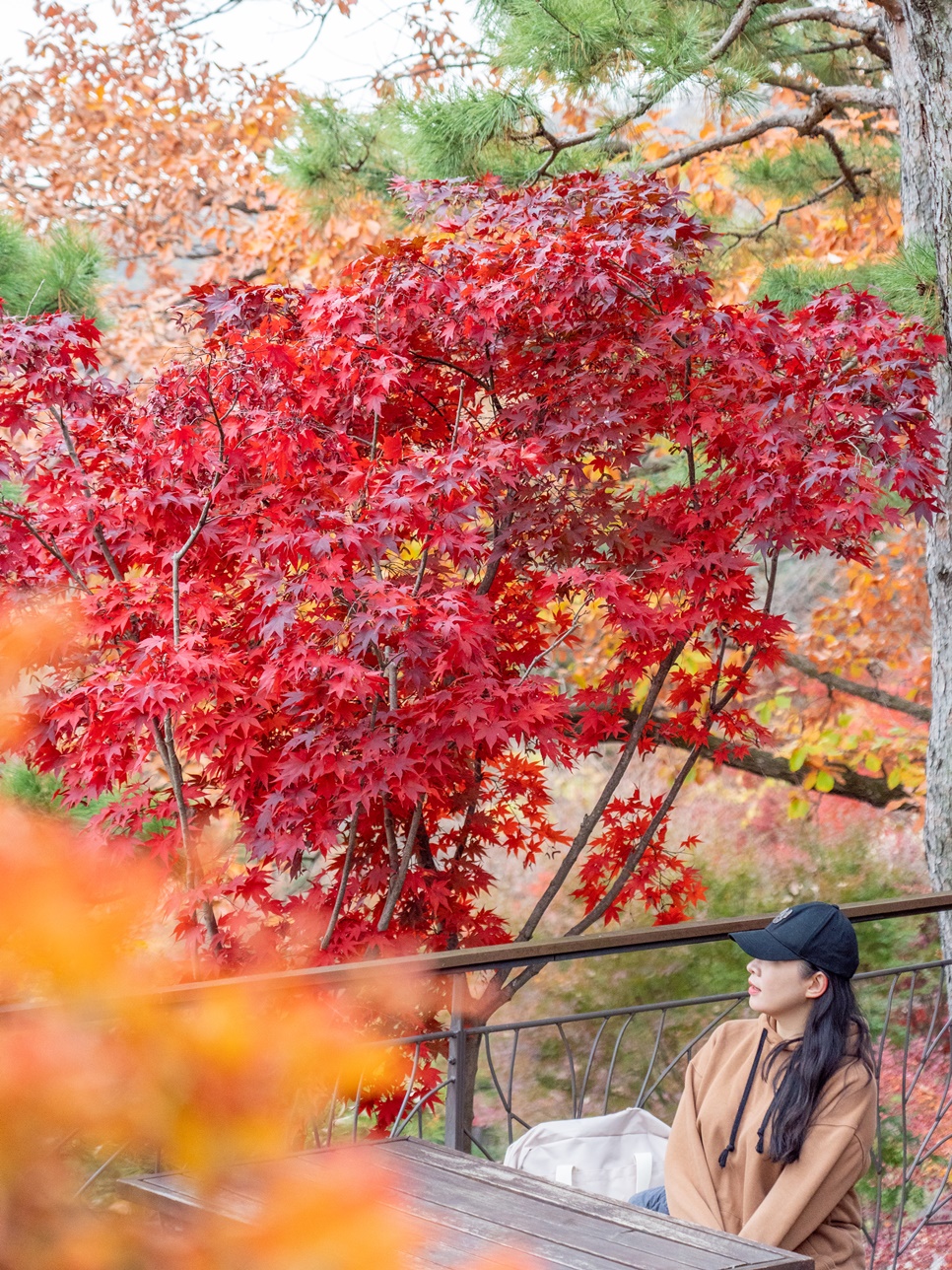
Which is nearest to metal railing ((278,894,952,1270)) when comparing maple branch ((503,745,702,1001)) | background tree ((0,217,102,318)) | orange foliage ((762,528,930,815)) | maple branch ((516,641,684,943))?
maple branch ((503,745,702,1001))

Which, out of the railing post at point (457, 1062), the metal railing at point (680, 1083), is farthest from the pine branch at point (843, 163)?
the railing post at point (457, 1062)

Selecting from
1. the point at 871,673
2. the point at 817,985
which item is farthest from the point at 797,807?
the point at 817,985

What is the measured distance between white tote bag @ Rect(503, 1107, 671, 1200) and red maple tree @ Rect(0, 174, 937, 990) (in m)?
0.88

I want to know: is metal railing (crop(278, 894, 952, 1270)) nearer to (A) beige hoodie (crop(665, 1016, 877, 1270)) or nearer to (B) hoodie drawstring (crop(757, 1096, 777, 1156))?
(A) beige hoodie (crop(665, 1016, 877, 1270))

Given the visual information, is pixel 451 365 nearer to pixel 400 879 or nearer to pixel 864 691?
pixel 400 879

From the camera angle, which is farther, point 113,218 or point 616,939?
point 113,218

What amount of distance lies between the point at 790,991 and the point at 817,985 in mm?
48

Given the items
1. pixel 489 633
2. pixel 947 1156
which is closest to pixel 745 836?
pixel 947 1156

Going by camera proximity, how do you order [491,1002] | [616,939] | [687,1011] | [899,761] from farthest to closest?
[899,761], [687,1011], [491,1002], [616,939]

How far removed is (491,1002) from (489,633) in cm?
129

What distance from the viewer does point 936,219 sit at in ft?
13.8

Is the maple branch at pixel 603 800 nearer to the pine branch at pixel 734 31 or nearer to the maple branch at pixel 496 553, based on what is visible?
the maple branch at pixel 496 553

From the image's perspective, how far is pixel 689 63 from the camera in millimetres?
5469

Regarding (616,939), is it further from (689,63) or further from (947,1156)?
(689,63)
